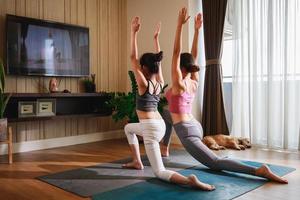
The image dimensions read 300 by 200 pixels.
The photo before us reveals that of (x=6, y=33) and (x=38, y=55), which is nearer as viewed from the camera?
(x=6, y=33)

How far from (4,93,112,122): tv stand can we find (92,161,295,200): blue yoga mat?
6.41 feet

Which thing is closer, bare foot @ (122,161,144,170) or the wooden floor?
the wooden floor

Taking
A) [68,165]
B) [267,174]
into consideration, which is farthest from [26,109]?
[267,174]

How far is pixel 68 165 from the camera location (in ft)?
10.4

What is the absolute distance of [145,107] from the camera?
99.5 inches

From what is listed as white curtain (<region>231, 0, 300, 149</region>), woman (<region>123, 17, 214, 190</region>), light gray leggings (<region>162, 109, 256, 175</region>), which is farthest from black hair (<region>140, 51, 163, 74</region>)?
white curtain (<region>231, 0, 300, 149</region>)

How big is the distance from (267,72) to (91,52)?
257 cm

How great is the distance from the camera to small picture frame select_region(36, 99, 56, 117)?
3.86m

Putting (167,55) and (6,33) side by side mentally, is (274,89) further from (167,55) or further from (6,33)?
(6,33)

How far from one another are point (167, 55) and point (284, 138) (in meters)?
2.01

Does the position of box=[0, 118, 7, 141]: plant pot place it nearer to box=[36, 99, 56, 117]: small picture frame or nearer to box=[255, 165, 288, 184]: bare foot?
box=[36, 99, 56, 117]: small picture frame

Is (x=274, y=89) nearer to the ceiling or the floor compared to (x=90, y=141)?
nearer to the ceiling

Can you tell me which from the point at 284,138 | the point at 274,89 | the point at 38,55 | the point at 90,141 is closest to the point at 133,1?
the point at 38,55

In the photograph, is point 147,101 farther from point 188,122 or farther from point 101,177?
point 101,177
